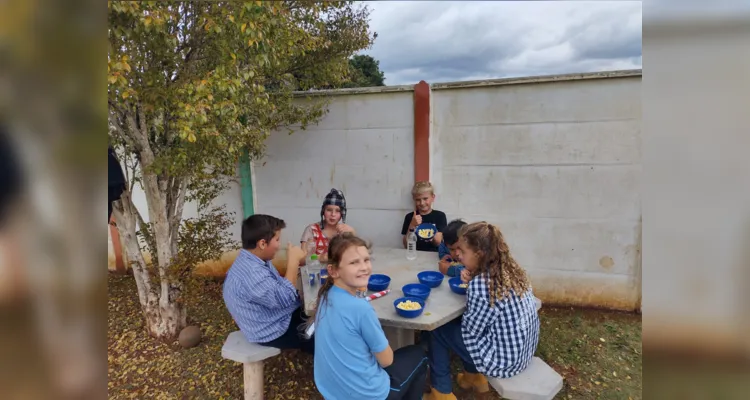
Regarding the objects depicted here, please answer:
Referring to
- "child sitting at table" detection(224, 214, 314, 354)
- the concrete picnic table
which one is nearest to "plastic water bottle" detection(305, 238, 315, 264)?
the concrete picnic table

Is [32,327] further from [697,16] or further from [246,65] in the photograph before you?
[246,65]

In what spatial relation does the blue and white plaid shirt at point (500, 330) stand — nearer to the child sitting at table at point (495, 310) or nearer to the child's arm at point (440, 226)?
the child sitting at table at point (495, 310)

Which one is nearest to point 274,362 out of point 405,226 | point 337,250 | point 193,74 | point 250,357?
point 250,357

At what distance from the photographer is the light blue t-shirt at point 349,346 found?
6.46ft

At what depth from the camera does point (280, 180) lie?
5.00m

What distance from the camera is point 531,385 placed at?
2184 mm

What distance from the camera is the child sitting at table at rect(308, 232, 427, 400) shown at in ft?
6.48

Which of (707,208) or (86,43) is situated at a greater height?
(86,43)

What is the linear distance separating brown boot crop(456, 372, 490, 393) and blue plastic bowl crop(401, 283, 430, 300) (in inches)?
33.1

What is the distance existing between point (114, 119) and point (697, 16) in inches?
135

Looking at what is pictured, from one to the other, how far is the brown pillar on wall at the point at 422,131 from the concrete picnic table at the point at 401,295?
3.52 feet

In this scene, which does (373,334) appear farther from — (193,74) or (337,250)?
(193,74)

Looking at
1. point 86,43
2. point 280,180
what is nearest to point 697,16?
point 86,43

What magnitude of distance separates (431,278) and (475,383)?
0.86m
